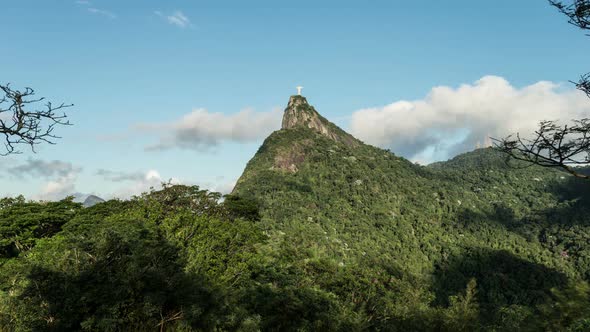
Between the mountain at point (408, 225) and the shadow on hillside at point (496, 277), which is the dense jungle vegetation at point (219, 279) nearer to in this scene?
the shadow on hillside at point (496, 277)

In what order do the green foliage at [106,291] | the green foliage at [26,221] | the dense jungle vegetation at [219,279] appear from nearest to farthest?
the green foliage at [106,291] < the dense jungle vegetation at [219,279] < the green foliage at [26,221]

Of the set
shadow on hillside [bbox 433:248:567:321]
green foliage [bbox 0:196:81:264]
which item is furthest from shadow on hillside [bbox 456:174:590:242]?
green foliage [bbox 0:196:81:264]

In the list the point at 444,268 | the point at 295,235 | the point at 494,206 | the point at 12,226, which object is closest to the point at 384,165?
the point at 494,206

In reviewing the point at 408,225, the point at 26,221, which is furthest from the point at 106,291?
the point at 408,225

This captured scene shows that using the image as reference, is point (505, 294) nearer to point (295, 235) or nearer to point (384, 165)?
point (295, 235)

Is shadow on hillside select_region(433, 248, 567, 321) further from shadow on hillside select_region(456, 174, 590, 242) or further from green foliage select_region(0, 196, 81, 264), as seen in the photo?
green foliage select_region(0, 196, 81, 264)

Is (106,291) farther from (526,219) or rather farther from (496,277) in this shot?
(526,219)

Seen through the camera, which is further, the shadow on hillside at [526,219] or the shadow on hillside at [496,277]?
the shadow on hillside at [526,219]

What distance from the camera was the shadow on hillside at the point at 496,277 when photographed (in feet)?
374

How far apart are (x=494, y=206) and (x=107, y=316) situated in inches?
8460

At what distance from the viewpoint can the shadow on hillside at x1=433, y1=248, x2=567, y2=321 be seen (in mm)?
114000

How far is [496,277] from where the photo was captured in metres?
126

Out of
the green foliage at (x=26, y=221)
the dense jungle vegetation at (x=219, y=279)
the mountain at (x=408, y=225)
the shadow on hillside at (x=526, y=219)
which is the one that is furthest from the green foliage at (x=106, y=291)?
the shadow on hillside at (x=526, y=219)

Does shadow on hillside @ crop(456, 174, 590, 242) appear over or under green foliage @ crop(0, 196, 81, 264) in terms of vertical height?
over
